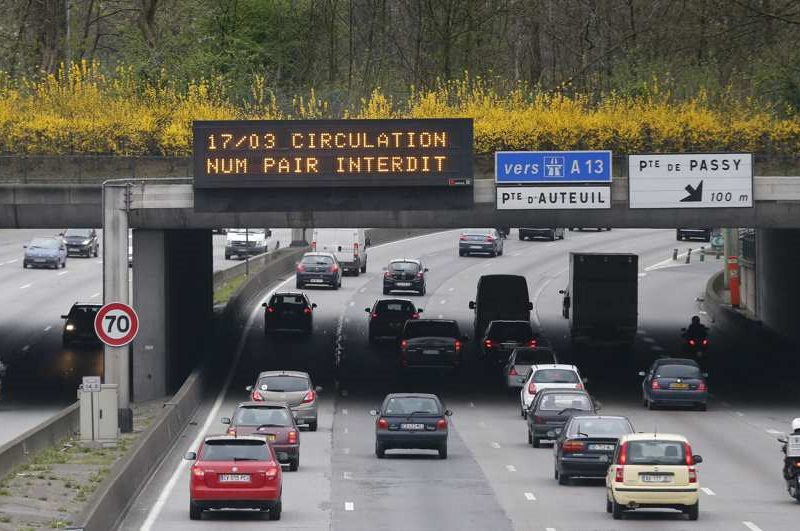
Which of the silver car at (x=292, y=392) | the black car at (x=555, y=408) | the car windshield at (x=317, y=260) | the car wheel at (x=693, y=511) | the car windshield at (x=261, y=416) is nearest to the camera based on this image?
the car wheel at (x=693, y=511)

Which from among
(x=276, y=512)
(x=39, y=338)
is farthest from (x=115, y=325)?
(x=39, y=338)

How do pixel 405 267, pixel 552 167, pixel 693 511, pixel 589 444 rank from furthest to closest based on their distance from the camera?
pixel 405 267
pixel 552 167
pixel 589 444
pixel 693 511

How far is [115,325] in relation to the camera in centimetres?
3394

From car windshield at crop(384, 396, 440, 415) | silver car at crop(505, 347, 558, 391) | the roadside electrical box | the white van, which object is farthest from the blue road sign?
the white van

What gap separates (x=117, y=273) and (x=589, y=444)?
15.2 m

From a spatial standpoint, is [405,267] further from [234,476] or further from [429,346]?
[234,476]

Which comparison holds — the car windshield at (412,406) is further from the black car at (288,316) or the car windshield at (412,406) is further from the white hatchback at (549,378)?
the black car at (288,316)

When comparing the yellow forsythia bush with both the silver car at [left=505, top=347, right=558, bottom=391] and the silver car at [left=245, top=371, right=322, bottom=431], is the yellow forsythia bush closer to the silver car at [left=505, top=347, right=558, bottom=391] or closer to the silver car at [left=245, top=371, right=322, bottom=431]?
the silver car at [left=505, top=347, right=558, bottom=391]

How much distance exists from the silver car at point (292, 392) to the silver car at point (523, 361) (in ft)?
31.9

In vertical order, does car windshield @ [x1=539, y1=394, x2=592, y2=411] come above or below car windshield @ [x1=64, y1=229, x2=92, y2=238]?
below

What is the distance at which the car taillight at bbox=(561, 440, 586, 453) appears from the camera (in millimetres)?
29391

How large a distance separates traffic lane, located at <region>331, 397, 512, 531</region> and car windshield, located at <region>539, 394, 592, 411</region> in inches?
79.8

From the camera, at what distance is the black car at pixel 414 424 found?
33906mm

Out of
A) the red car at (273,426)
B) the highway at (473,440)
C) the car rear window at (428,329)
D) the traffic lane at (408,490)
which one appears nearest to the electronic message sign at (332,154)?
the highway at (473,440)
